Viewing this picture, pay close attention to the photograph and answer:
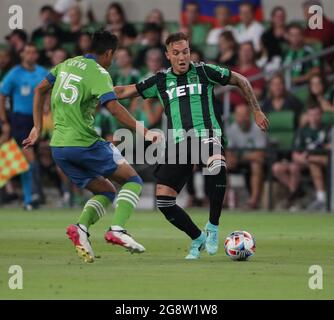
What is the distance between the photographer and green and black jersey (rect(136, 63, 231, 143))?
11766 millimetres

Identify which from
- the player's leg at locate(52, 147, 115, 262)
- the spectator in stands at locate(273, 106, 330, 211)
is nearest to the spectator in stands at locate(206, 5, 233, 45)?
the spectator in stands at locate(273, 106, 330, 211)

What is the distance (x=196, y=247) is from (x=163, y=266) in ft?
3.30

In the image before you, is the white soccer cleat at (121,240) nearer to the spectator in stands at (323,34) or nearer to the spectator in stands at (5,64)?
the spectator in stands at (5,64)

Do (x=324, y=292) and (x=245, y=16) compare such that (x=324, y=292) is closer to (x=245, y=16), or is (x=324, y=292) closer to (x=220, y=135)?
(x=220, y=135)

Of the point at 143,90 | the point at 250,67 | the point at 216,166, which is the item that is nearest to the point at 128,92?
the point at 143,90

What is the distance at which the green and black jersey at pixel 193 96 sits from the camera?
11766 mm

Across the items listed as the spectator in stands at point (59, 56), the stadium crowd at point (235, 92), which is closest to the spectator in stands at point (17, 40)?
the stadium crowd at point (235, 92)

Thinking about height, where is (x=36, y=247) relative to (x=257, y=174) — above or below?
below

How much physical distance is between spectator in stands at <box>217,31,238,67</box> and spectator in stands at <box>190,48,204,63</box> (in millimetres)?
480

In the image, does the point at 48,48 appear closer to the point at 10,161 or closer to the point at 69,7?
the point at 69,7

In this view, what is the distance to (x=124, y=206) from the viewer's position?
11.1m

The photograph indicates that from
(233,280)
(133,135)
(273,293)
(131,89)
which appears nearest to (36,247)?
(131,89)

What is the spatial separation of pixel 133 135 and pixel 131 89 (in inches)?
316

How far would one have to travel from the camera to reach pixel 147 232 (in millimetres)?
14992
